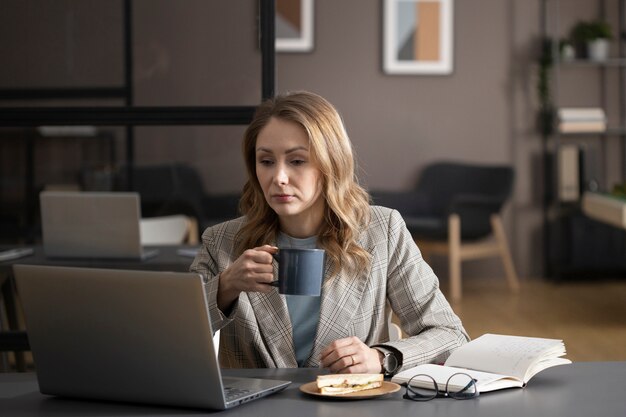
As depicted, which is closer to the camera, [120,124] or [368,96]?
[120,124]

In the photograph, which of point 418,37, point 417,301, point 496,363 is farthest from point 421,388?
point 418,37

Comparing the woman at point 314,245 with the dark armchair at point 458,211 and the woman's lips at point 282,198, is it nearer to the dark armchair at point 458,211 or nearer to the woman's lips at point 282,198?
the woman's lips at point 282,198

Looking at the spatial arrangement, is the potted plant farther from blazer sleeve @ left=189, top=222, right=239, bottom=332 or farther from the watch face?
the watch face

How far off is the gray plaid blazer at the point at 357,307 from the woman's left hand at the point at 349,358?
217 millimetres

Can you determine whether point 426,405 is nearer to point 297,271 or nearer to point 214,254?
point 297,271

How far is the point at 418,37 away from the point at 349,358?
21.7 feet

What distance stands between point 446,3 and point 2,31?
535 cm

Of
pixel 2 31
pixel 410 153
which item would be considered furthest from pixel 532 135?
pixel 2 31

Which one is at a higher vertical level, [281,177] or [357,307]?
[281,177]

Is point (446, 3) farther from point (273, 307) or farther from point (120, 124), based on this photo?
point (273, 307)

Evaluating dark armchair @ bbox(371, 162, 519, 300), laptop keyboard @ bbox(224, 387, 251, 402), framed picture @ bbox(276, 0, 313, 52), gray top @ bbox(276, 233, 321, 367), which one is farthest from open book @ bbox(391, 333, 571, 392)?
framed picture @ bbox(276, 0, 313, 52)

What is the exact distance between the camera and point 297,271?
187 centimetres

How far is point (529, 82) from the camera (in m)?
8.51

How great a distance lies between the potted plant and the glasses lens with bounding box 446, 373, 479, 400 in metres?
6.81
